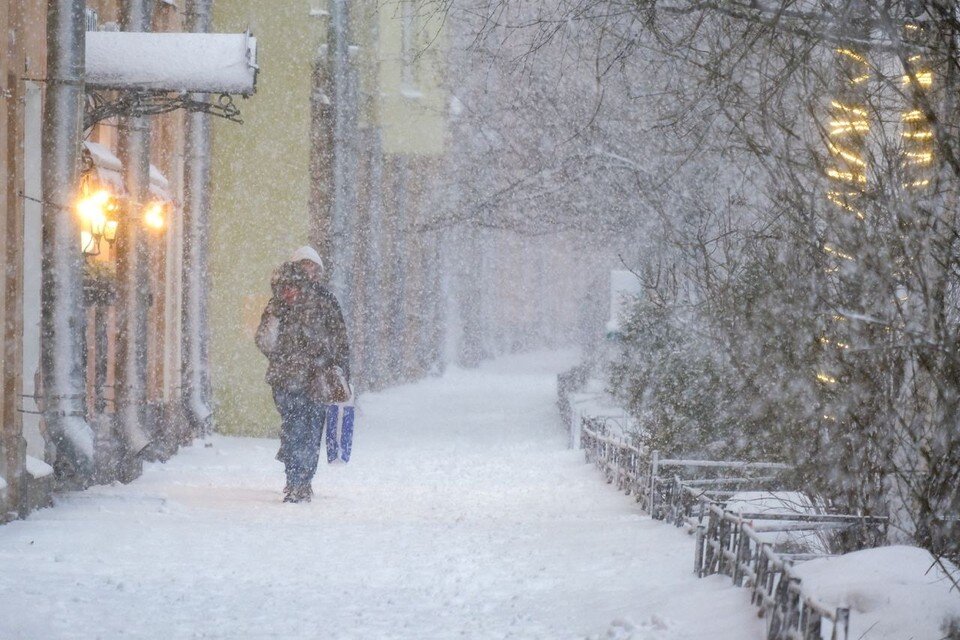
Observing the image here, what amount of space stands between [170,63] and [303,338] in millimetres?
2532

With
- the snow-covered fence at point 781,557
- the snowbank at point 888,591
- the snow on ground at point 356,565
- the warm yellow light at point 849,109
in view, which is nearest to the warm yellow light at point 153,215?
the snow on ground at point 356,565

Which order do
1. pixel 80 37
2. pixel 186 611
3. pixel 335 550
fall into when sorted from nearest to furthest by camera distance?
pixel 186 611 → pixel 335 550 → pixel 80 37

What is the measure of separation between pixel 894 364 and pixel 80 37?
21.4 ft

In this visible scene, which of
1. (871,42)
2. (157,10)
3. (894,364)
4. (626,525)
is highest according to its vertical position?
(157,10)

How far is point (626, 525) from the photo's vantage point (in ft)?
31.3

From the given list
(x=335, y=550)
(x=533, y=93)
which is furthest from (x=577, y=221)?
(x=335, y=550)

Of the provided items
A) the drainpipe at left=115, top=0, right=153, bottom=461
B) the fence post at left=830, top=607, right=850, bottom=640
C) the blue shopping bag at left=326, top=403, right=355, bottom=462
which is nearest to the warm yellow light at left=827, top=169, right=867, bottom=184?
the fence post at left=830, top=607, right=850, bottom=640

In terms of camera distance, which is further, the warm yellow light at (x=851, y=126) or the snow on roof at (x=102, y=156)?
the snow on roof at (x=102, y=156)

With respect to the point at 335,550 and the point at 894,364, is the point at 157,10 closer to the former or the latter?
the point at 335,550

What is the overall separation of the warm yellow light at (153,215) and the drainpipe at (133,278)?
0.10 metres

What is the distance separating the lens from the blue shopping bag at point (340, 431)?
11.8 meters

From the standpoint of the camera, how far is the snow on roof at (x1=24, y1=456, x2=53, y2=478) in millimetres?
9663

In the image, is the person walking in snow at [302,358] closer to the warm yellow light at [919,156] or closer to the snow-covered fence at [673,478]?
the snow-covered fence at [673,478]

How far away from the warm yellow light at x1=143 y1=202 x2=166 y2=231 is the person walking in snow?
2.94m
